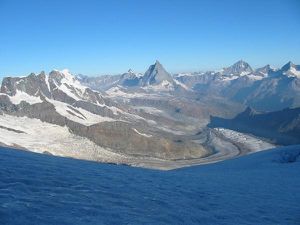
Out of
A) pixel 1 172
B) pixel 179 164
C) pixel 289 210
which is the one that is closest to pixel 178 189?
pixel 289 210

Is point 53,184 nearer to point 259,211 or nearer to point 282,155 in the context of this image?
point 259,211

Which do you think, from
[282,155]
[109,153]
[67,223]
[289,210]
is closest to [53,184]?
[67,223]

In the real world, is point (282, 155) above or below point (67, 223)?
above

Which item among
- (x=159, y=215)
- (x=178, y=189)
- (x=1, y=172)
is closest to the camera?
(x=159, y=215)

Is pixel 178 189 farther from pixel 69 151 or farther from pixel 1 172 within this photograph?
pixel 69 151

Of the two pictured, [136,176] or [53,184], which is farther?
[136,176]

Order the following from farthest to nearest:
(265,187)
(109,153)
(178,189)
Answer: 1. (109,153)
2. (265,187)
3. (178,189)
